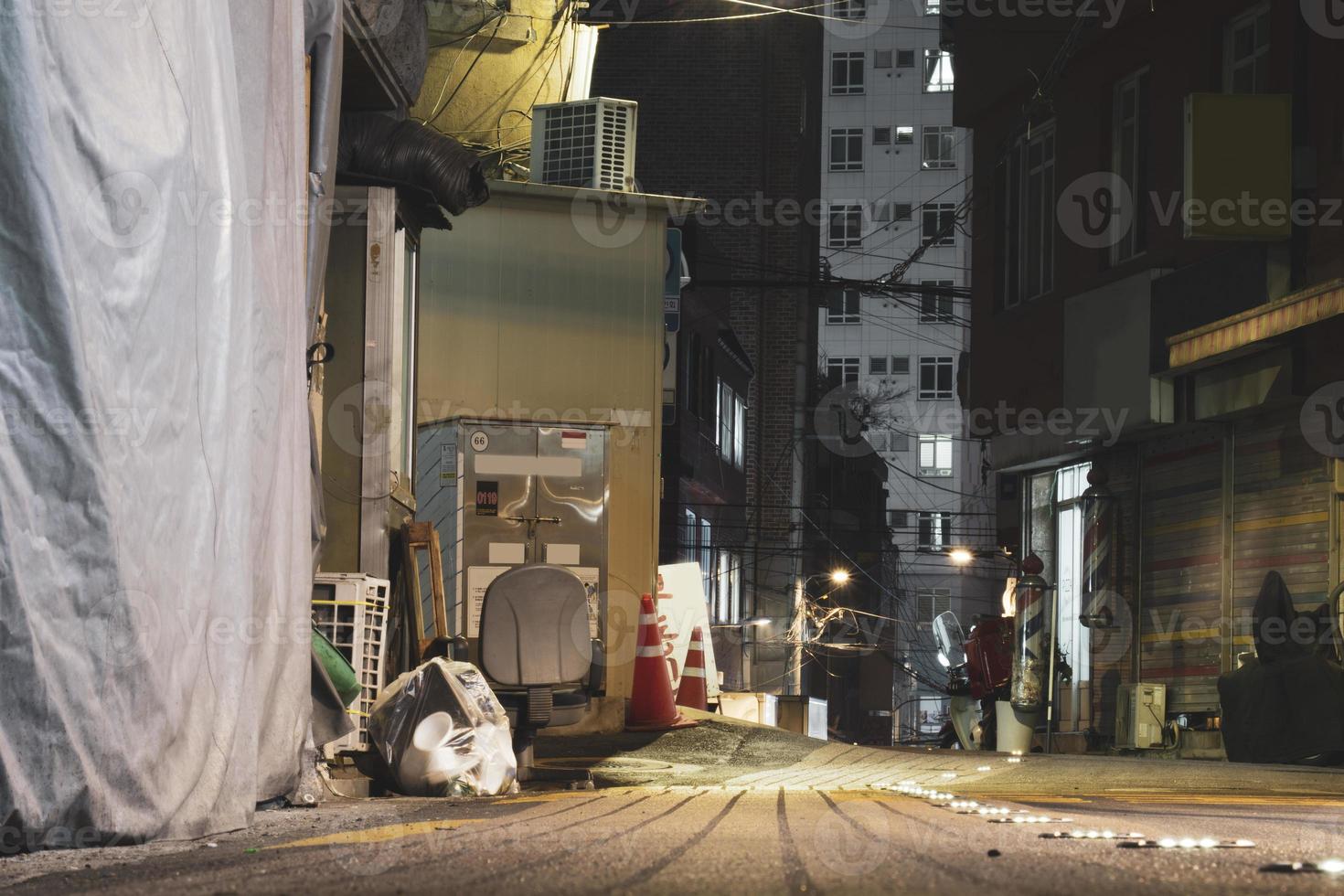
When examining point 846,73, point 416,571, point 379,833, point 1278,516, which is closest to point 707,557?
point 1278,516

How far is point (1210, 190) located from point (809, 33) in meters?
23.0

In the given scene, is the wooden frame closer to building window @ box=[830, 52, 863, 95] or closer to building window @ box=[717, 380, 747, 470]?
building window @ box=[717, 380, 747, 470]

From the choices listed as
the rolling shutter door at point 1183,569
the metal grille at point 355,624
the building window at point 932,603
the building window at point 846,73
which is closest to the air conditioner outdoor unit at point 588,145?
the rolling shutter door at point 1183,569

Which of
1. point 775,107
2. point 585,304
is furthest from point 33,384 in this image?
point 775,107

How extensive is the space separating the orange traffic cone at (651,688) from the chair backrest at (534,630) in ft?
14.0

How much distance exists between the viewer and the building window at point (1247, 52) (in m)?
15.9

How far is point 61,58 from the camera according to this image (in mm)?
4074

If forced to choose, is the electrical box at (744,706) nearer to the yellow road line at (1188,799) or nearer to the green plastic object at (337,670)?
the yellow road line at (1188,799)

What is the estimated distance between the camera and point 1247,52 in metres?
16.3

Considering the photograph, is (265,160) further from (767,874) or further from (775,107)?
(775,107)

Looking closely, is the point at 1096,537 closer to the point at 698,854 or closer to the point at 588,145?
the point at 588,145

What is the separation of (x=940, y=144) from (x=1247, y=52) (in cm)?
6262

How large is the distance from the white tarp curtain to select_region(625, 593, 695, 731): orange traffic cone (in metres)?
7.14

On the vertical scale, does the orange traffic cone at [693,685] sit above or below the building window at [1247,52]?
below
